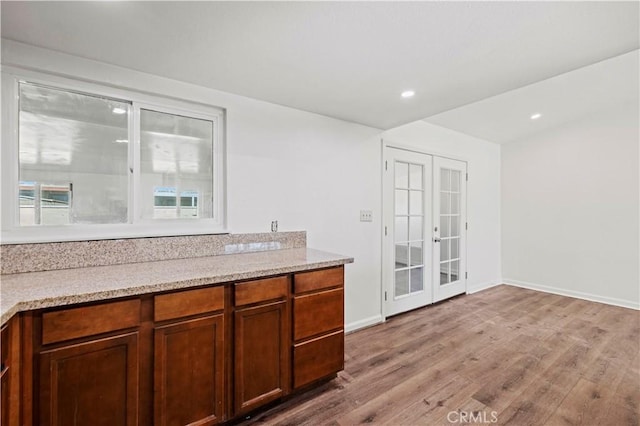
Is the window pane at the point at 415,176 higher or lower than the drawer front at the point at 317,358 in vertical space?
higher

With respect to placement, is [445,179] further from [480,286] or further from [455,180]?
[480,286]

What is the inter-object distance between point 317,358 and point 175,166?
1747 millimetres

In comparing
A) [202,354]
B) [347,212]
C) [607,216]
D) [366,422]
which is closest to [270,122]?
[347,212]

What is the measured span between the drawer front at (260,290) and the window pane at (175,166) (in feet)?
2.84

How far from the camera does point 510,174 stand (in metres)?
4.80

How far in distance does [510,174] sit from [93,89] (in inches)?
217

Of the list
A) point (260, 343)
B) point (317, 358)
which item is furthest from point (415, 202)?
point (260, 343)

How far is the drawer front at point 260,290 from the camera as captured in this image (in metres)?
1.64

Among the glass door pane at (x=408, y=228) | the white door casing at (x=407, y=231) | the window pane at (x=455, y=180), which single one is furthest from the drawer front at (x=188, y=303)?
the window pane at (x=455, y=180)

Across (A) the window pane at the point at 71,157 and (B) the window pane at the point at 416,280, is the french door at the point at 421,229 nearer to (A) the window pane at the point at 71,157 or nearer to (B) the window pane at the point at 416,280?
(B) the window pane at the point at 416,280

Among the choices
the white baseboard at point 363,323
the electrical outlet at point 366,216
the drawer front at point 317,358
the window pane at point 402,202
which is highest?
the window pane at point 402,202

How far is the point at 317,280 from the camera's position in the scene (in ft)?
6.38

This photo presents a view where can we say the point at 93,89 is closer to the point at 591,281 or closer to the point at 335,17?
the point at 335,17

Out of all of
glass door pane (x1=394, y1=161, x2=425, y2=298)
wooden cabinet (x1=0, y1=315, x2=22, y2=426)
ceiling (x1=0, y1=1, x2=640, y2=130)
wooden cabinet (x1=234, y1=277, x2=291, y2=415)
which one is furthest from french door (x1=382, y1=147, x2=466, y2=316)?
wooden cabinet (x1=0, y1=315, x2=22, y2=426)
